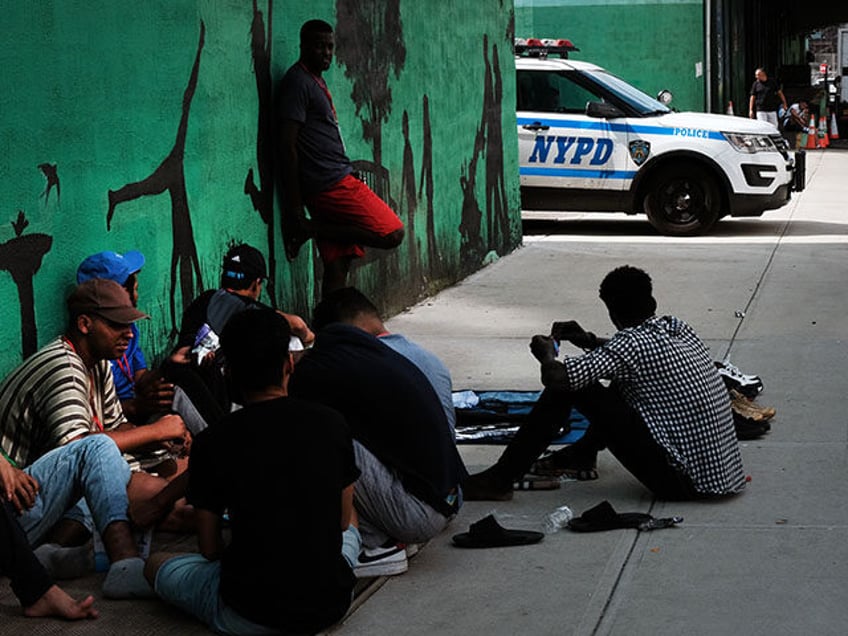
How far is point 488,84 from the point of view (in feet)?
46.2

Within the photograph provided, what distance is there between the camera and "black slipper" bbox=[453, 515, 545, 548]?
582cm

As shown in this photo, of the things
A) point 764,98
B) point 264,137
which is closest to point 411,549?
point 264,137

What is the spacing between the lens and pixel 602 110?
1544 centimetres

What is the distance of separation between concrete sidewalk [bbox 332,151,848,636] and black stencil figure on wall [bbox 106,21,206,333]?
66.9 inches

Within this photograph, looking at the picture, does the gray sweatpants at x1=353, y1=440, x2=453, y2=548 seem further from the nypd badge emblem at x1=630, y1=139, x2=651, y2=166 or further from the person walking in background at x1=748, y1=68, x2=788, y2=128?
the person walking in background at x1=748, y1=68, x2=788, y2=128

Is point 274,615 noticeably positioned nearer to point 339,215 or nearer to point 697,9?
point 339,215

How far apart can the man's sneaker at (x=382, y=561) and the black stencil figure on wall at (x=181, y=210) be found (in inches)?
103

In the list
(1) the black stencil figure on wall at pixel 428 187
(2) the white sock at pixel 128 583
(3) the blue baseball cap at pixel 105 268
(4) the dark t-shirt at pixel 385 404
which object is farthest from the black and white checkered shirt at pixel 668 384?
(1) the black stencil figure on wall at pixel 428 187

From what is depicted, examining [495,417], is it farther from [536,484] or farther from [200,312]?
[200,312]

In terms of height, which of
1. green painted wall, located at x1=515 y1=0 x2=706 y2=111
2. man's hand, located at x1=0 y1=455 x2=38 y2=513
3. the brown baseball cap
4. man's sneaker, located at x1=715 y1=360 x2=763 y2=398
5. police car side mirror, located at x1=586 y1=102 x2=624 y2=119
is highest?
green painted wall, located at x1=515 y1=0 x2=706 y2=111

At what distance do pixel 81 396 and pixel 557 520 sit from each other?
190 cm

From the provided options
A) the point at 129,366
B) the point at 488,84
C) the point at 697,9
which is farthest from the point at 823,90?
the point at 129,366

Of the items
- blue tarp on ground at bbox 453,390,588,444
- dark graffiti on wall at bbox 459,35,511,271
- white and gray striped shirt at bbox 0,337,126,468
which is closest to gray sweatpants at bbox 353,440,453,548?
white and gray striped shirt at bbox 0,337,126,468

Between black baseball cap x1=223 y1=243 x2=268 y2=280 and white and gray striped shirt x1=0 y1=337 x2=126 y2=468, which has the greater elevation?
black baseball cap x1=223 y1=243 x2=268 y2=280
